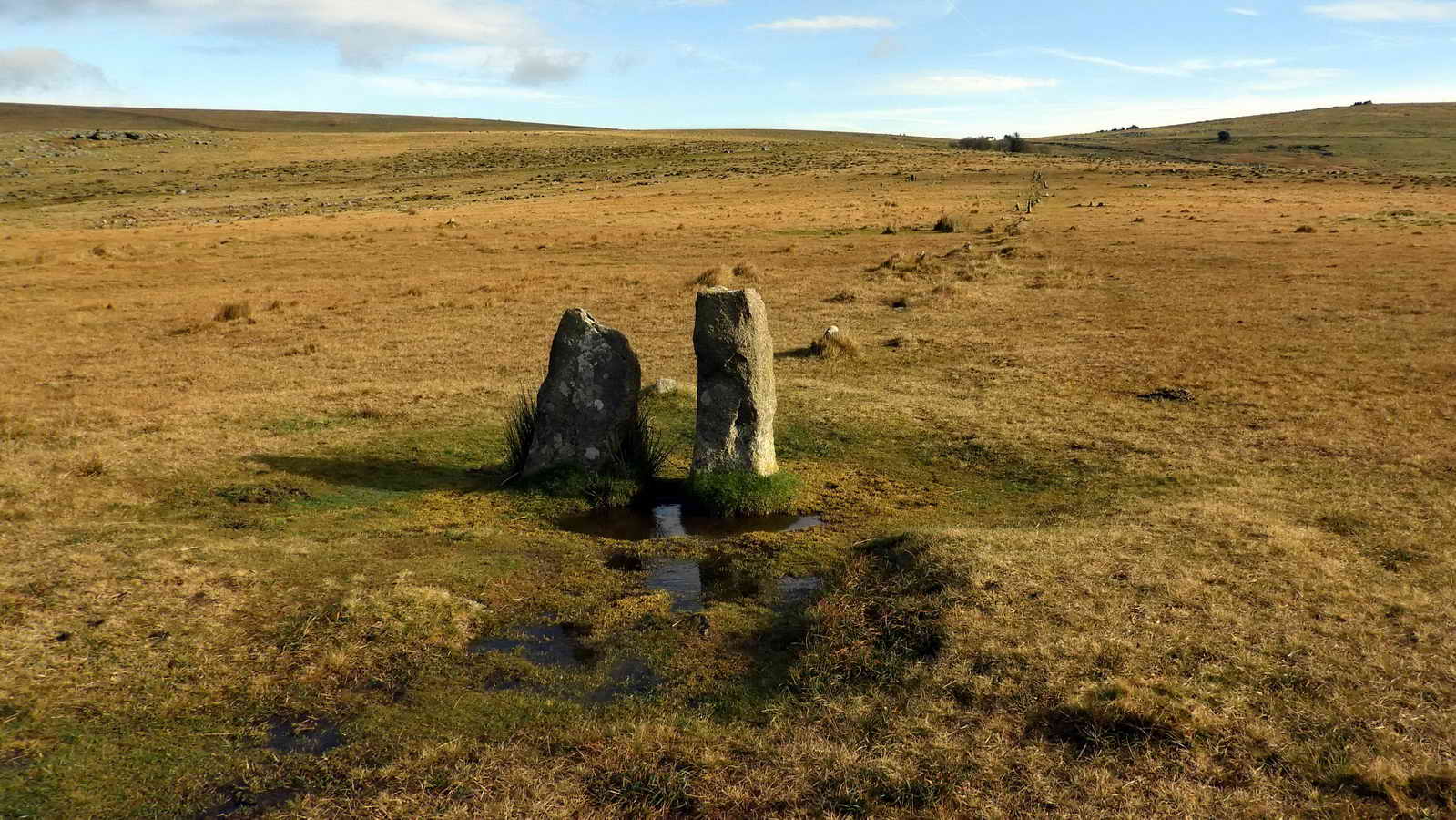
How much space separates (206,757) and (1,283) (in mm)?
27532

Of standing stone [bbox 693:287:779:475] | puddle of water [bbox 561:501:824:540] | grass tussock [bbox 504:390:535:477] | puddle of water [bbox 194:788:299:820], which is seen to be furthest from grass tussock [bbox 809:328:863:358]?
puddle of water [bbox 194:788:299:820]

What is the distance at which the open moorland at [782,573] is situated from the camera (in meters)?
5.19

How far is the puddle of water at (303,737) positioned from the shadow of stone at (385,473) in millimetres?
4629

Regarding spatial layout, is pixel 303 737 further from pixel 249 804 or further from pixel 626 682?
pixel 626 682

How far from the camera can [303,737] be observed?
18.3 ft

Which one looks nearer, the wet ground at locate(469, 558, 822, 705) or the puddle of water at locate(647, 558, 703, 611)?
the wet ground at locate(469, 558, 822, 705)

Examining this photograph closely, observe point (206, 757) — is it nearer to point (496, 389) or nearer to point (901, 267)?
point (496, 389)

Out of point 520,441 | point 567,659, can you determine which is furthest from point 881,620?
point 520,441

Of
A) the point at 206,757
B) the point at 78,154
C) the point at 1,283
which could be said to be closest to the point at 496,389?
the point at 206,757

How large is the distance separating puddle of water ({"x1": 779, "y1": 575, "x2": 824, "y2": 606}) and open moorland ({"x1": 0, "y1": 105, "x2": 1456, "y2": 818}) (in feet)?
0.47

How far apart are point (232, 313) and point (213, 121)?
173 metres

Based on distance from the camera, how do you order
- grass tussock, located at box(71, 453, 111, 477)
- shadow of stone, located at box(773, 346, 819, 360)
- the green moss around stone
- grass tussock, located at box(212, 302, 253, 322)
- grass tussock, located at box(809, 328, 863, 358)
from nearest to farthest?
the green moss around stone, grass tussock, located at box(71, 453, 111, 477), grass tussock, located at box(809, 328, 863, 358), shadow of stone, located at box(773, 346, 819, 360), grass tussock, located at box(212, 302, 253, 322)

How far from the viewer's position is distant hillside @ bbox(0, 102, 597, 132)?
144875 millimetres

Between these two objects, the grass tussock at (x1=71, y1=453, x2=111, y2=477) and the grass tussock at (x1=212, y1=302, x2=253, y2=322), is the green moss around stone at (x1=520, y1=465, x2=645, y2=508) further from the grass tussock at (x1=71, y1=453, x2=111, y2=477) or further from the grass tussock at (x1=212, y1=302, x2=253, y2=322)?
the grass tussock at (x1=212, y1=302, x2=253, y2=322)
